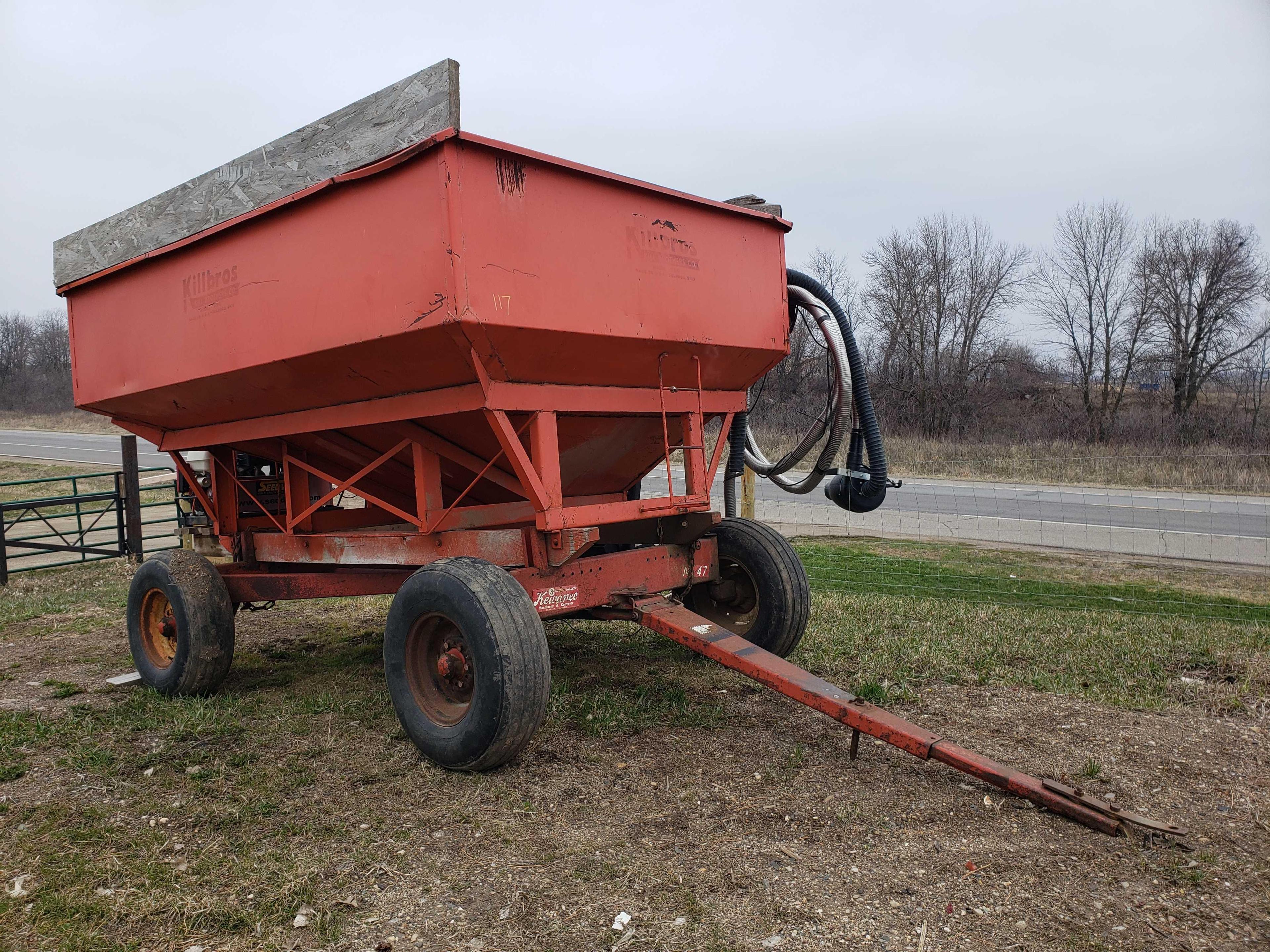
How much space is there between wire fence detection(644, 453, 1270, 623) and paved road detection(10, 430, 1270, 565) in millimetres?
33

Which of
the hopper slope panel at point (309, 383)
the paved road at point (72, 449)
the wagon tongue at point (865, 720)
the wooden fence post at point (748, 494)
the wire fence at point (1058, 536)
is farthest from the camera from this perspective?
the paved road at point (72, 449)

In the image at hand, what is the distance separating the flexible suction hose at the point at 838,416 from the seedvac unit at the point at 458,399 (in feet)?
0.07

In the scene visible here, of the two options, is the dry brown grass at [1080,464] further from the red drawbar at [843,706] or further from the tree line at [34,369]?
the tree line at [34,369]

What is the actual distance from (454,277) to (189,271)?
6.81ft

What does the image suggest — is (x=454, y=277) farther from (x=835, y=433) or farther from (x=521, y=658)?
(x=835, y=433)

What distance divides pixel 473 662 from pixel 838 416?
2.42 m

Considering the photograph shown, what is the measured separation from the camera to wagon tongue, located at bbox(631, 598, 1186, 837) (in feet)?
10.3

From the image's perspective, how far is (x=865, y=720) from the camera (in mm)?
3525

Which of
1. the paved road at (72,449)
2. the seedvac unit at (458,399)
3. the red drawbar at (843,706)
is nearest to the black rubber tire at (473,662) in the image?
the seedvac unit at (458,399)

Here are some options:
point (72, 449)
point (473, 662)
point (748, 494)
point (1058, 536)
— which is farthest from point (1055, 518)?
point (72, 449)

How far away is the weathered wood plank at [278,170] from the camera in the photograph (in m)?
3.67

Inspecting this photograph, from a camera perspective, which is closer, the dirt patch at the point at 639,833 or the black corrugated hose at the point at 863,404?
the dirt patch at the point at 639,833

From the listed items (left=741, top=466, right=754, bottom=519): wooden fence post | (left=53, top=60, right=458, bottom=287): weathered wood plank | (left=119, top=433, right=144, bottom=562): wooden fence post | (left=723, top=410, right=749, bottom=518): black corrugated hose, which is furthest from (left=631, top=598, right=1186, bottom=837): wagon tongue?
(left=119, top=433, right=144, bottom=562): wooden fence post

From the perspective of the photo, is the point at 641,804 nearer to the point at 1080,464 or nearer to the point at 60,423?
the point at 1080,464
